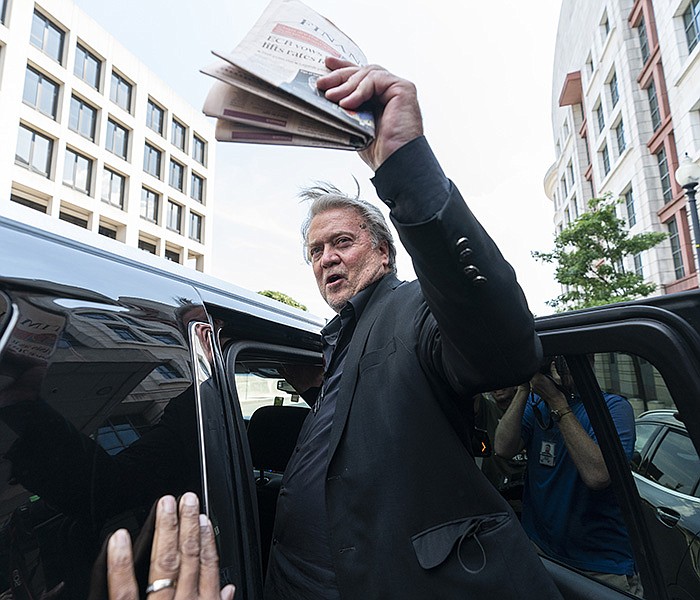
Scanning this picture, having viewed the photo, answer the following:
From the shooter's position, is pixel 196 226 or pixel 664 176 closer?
pixel 664 176

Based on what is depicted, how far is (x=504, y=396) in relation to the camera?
1.98 m

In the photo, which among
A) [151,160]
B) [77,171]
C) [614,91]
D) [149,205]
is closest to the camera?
[614,91]

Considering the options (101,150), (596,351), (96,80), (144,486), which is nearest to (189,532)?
(144,486)

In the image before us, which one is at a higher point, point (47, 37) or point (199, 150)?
point (47, 37)

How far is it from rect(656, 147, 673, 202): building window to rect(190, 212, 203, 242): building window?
89.7ft

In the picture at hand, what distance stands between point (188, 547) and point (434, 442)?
1.85ft

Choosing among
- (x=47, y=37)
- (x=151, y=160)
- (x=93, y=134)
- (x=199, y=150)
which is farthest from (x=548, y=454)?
(x=199, y=150)

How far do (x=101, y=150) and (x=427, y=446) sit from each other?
1170 inches

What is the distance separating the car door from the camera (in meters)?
1.15

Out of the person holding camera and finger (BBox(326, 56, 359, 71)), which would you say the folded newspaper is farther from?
the person holding camera

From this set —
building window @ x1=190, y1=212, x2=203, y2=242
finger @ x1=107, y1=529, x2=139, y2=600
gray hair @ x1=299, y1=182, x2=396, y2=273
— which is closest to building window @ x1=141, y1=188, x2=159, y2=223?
building window @ x1=190, y1=212, x2=203, y2=242

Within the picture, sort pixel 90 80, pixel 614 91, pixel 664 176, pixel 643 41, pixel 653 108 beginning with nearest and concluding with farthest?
pixel 664 176, pixel 653 108, pixel 643 41, pixel 614 91, pixel 90 80

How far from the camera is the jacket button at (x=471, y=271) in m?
0.91

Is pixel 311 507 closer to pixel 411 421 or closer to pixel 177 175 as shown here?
pixel 411 421
